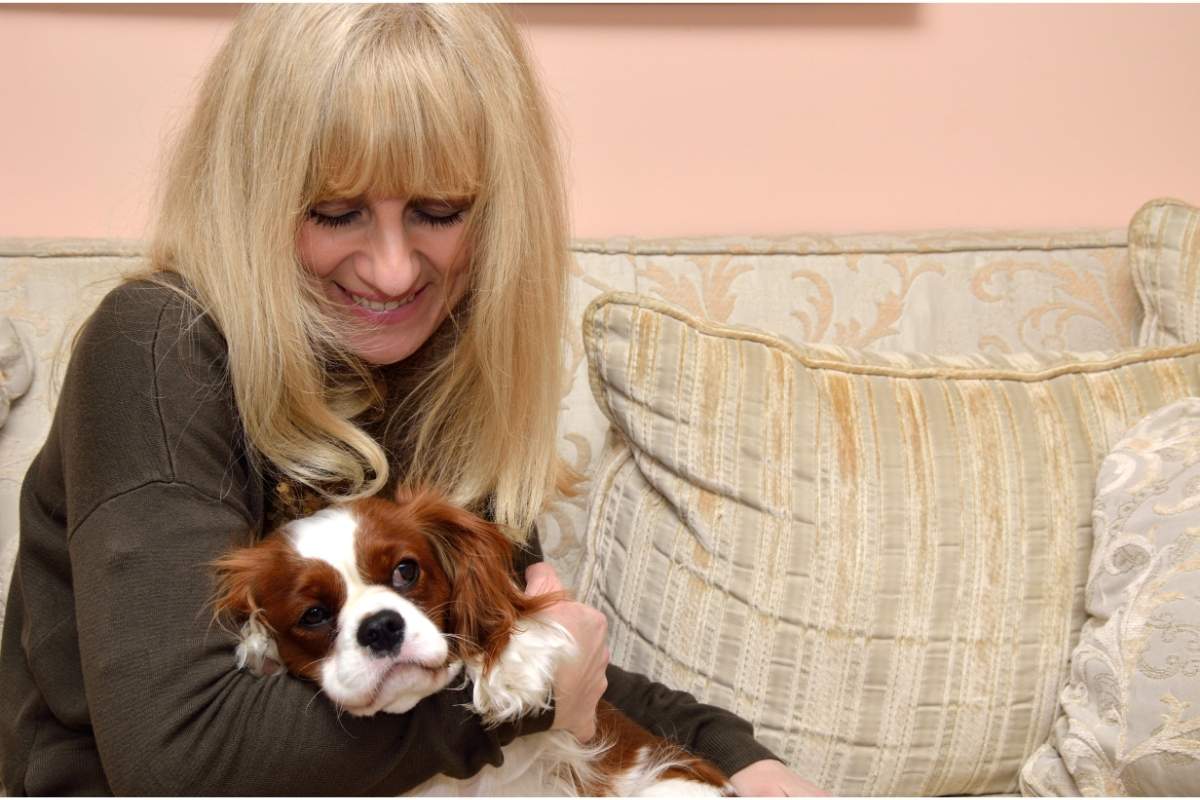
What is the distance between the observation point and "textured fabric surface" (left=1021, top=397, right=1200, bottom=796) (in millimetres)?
1383

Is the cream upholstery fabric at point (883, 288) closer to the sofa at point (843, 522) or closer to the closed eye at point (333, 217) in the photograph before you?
the sofa at point (843, 522)

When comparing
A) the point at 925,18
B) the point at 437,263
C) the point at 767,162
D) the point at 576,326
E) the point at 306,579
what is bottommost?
the point at 306,579

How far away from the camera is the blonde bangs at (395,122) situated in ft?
3.92

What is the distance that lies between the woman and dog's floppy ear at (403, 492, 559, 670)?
0.06 meters

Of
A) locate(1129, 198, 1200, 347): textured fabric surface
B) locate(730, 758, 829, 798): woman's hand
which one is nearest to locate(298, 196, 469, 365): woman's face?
locate(730, 758, 829, 798): woman's hand

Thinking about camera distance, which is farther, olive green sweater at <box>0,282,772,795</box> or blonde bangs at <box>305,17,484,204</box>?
blonde bangs at <box>305,17,484,204</box>

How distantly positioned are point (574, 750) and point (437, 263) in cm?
58

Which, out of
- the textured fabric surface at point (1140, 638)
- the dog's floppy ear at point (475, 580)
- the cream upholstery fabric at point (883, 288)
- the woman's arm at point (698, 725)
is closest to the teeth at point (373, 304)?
the dog's floppy ear at point (475, 580)

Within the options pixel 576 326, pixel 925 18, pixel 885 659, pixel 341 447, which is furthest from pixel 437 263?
pixel 925 18

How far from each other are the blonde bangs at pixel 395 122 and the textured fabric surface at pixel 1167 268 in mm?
1222

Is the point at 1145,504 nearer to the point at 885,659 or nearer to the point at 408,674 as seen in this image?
the point at 885,659

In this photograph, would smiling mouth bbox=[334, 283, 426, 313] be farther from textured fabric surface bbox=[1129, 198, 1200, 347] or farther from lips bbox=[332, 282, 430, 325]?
textured fabric surface bbox=[1129, 198, 1200, 347]

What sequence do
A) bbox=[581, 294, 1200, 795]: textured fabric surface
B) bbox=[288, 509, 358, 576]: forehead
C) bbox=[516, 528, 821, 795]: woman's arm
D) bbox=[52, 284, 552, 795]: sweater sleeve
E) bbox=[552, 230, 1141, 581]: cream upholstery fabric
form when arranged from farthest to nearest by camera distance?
bbox=[552, 230, 1141, 581]: cream upholstery fabric
bbox=[581, 294, 1200, 795]: textured fabric surface
bbox=[516, 528, 821, 795]: woman's arm
bbox=[288, 509, 358, 576]: forehead
bbox=[52, 284, 552, 795]: sweater sleeve

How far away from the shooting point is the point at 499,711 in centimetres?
118
